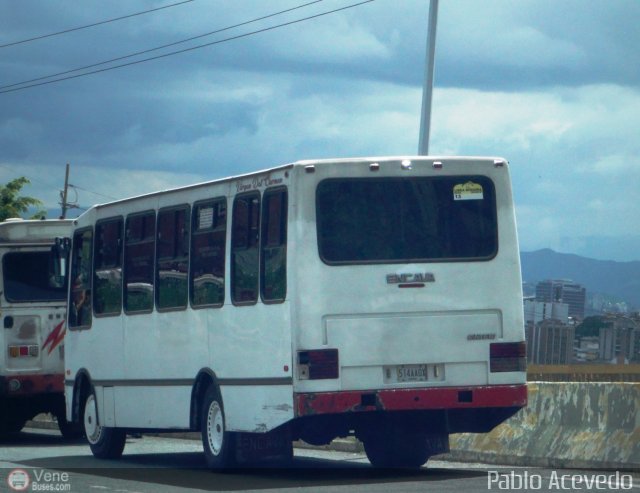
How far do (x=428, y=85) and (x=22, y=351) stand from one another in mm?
8586

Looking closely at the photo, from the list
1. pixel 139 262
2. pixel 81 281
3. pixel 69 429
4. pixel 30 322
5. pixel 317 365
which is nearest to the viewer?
pixel 317 365

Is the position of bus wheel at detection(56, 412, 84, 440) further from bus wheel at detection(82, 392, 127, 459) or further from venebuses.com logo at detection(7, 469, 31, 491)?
venebuses.com logo at detection(7, 469, 31, 491)

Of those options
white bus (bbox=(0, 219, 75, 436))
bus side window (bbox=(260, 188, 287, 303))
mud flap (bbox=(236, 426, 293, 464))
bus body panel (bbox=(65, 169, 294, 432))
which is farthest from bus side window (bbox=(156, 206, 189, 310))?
white bus (bbox=(0, 219, 75, 436))

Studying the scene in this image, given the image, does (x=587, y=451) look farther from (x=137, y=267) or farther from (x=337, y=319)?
(x=137, y=267)

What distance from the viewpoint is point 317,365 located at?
13570 mm

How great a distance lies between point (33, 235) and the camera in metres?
22.3

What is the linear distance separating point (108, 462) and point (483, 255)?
6128 mm

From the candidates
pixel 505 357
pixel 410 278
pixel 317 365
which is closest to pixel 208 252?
pixel 317 365

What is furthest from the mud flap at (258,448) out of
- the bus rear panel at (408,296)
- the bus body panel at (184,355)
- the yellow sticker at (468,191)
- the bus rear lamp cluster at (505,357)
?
the yellow sticker at (468,191)

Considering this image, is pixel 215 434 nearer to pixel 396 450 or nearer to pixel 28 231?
pixel 396 450

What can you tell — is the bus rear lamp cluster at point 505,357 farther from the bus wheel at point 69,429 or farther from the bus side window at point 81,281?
the bus wheel at point 69,429

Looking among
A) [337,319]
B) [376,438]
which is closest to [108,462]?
[376,438]

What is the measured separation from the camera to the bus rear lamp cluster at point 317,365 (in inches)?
533

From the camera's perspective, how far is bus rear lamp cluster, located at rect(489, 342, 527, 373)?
14039mm
